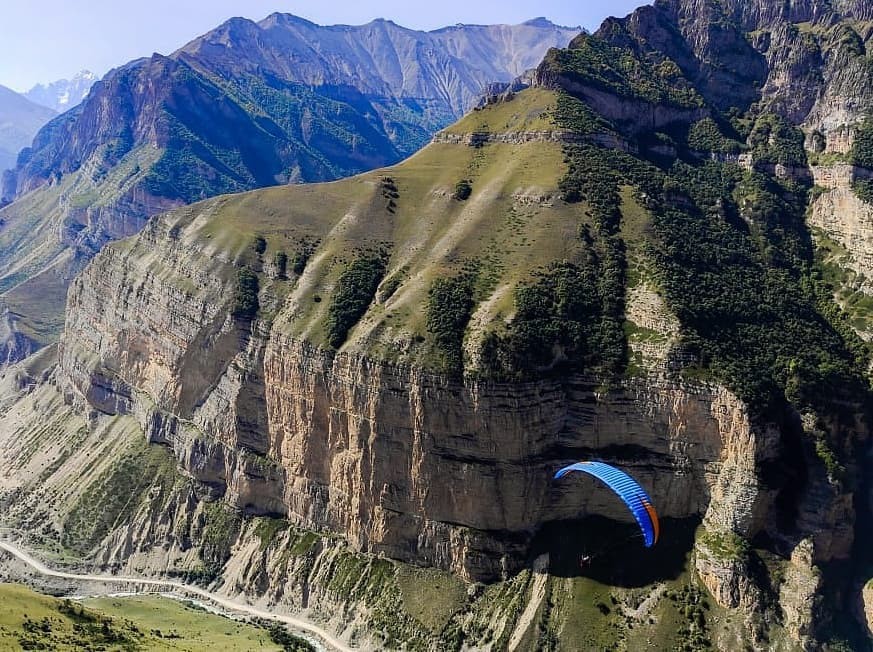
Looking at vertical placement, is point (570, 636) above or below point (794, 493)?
below

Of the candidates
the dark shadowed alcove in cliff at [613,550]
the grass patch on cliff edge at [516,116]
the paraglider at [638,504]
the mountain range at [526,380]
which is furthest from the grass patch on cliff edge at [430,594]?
the grass patch on cliff edge at [516,116]

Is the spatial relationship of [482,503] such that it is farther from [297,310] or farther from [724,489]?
[297,310]

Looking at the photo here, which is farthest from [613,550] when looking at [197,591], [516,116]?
[516,116]

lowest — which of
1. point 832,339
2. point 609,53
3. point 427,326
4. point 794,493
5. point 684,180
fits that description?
point 794,493

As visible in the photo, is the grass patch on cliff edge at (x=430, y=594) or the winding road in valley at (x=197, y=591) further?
the winding road in valley at (x=197, y=591)

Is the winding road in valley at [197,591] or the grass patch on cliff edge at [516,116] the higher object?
the grass patch on cliff edge at [516,116]

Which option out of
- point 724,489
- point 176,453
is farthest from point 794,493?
point 176,453

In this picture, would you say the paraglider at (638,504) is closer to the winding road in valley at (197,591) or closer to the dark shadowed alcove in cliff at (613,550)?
the dark shadowed alcove in cliff at (613,550)
